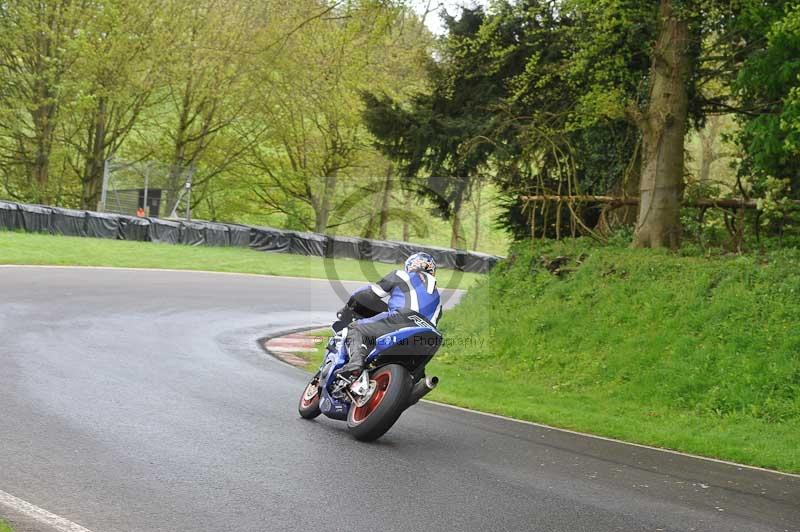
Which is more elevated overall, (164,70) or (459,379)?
(164,70)

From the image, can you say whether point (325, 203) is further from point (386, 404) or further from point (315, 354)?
point (386, 404)

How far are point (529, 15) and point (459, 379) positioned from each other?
9106 millimetres

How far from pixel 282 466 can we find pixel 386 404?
1398 mm

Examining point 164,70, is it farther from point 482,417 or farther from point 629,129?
point 482,417

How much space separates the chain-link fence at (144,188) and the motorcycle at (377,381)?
34585 millimetres

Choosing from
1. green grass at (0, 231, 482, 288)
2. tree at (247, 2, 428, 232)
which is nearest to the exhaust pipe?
green grass at (0, 231, 482, 288)

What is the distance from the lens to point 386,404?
28.3ft

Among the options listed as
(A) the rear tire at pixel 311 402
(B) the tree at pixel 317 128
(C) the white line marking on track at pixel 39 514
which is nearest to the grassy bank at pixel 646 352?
(A) the rear tire at pixel 311 402

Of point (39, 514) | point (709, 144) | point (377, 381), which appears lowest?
point (39, 514)

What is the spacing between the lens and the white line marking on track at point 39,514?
5.56 metres

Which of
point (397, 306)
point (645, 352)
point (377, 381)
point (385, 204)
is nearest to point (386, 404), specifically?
point (377, 381)

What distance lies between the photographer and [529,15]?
67.0 ft

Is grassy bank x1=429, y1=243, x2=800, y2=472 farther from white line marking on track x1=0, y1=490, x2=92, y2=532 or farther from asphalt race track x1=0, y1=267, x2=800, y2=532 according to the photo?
white line marking on track x1=0, y1=490, x2=92, y2=532

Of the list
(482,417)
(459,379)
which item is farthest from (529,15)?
(482,417)
